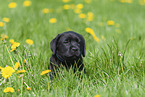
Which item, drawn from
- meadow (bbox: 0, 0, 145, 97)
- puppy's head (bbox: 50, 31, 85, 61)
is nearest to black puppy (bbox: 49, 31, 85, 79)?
puppy's head (bbox: 50, 31, 85, 61)

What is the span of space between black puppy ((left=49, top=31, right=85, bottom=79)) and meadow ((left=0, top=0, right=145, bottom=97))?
18 centimetres

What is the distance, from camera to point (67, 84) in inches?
115

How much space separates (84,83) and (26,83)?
757 millimetres

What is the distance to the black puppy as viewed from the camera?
3.25 metres

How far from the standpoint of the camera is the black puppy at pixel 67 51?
325 centimetres

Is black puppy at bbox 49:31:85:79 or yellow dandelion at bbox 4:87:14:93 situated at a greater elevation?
black puppy at bbox 49:31:85:79

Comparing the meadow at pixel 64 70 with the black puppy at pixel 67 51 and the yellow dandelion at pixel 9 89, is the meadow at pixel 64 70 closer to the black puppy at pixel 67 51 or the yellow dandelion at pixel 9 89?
the yellow dandelion at pixel 9 89

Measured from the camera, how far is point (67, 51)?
10.7 ft

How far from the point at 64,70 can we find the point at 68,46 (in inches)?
14.3

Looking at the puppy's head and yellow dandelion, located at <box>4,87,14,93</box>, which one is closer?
yellow dandelion, located at <box>4,87,14,93</box>

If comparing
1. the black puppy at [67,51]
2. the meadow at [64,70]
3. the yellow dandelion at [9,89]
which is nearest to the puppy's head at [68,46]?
the black puppy at [67,51]

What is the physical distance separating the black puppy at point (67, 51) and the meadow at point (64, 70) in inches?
7.2

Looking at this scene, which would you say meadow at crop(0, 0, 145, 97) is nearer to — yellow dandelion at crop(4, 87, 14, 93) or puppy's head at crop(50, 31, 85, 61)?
yellow dandelion at crop(4, 87, 14, 93)

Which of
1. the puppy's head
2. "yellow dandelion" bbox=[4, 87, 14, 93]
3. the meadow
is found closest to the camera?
"yellow dandelion" bbox=[4, 87, 14, 93]
